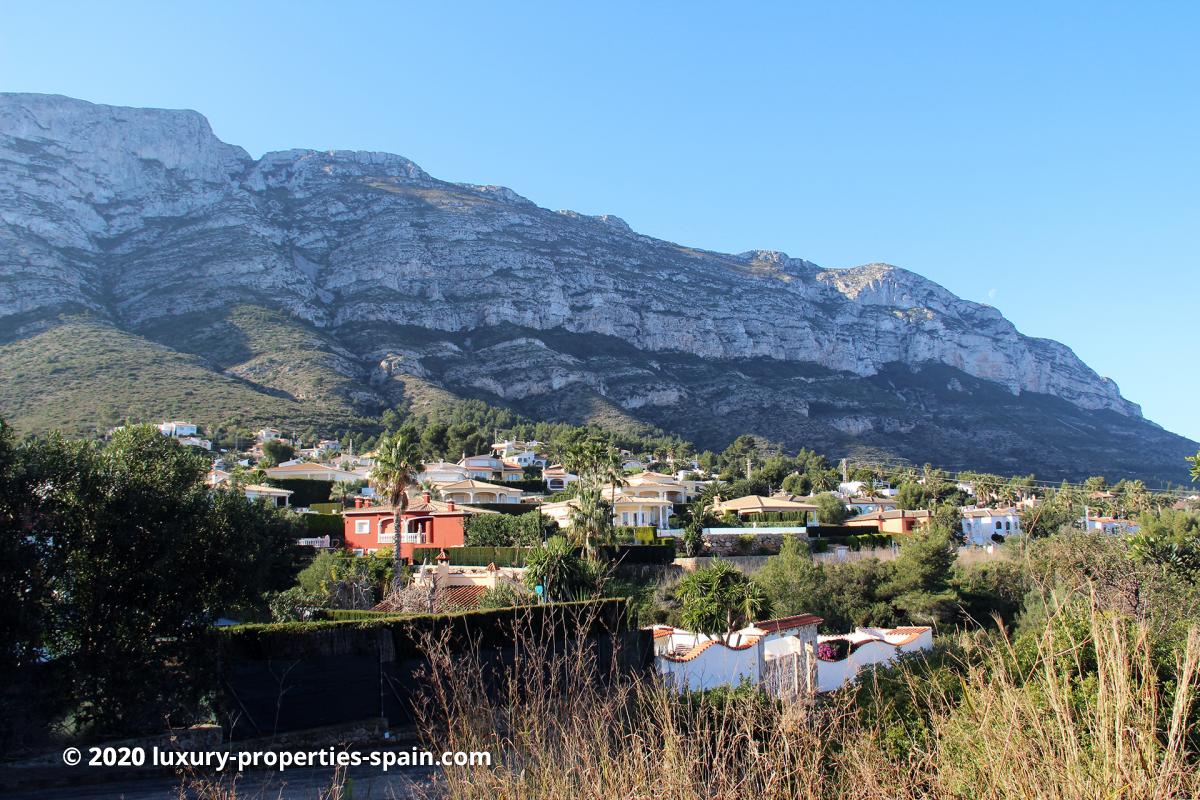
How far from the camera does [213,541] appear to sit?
48.3ft

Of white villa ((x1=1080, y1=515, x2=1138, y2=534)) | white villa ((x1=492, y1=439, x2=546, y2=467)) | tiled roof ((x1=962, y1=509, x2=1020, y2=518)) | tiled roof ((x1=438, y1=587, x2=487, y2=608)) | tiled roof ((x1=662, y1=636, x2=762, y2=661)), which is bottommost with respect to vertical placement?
white villa ((x1=1080, y1=515, x2=1138, y2=534))

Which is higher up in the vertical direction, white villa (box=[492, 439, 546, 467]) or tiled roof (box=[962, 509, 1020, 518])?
white villa (box=[492, 439, 546, 467])

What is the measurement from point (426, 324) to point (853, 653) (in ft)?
330

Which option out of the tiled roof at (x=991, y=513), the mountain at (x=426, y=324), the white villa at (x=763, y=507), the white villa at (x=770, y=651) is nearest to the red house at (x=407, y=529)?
the white villa at (x=770, y=651)

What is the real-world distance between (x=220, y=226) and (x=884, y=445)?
99.3 metres

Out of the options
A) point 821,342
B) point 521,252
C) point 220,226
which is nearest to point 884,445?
point 821,342

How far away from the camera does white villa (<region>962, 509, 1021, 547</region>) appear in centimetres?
5941

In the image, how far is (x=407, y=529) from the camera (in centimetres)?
4241

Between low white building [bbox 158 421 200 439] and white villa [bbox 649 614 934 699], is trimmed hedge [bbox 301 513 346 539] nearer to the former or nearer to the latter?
white villa [bbox 649 614 934 699]

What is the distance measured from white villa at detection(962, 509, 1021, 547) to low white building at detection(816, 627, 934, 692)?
3401cm

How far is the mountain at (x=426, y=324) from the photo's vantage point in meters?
85.8

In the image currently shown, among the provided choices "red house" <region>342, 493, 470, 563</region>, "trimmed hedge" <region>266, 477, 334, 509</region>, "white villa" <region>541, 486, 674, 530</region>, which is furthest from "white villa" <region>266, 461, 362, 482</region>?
"white villa" <region>541, 486, 674, 530</region>

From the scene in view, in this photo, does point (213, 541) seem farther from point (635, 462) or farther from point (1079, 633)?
point (635, 462)

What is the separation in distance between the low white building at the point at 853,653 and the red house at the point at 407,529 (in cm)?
1974
